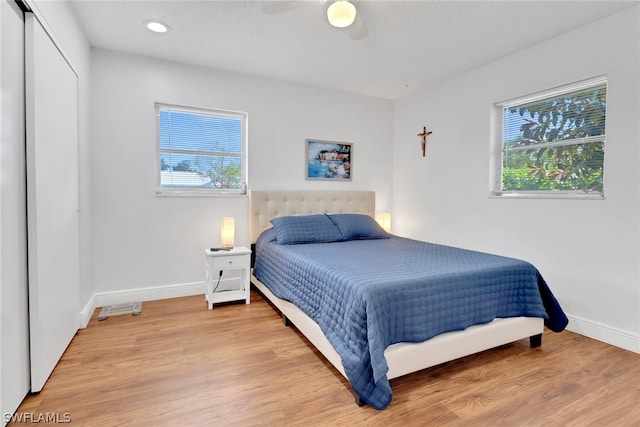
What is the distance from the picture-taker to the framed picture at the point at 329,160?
13.2 ft

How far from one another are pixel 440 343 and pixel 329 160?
2728mm

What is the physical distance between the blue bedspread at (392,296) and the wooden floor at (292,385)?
26cm

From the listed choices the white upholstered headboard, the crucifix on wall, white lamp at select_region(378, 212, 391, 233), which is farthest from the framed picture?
the crucifix on wall

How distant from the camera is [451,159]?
3.72 metres

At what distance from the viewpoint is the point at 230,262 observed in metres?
3.14

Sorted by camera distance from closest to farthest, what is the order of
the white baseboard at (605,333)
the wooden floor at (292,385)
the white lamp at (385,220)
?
the wooden floor at (292,385) < the white baseboard at (605,333) < the white lamp at (385,220)

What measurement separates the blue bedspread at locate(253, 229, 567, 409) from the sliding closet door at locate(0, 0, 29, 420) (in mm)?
1561

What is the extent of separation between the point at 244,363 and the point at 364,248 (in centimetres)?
143

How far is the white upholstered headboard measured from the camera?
3646mm

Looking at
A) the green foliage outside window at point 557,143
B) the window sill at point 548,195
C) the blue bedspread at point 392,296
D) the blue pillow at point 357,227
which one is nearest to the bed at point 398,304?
the blue bedspread at point 392,296

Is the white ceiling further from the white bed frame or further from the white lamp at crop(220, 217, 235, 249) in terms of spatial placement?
the white bed frame

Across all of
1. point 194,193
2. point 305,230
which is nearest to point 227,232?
point 194,193

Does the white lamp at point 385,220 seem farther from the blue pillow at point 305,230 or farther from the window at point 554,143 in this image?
the window at point 554,143

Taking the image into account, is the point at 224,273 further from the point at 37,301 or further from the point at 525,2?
the point at 525,2
